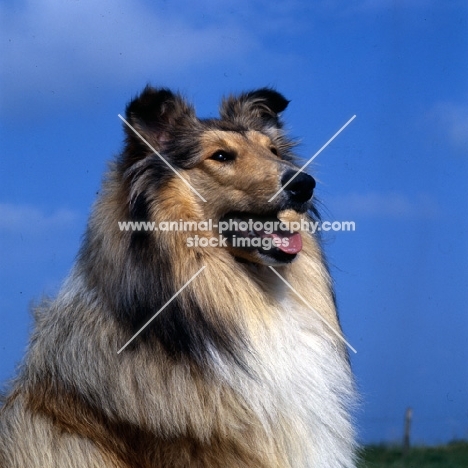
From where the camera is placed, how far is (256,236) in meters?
4.70

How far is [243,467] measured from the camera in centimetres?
436

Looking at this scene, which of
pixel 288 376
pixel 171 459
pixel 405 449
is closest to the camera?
pixel 171 459

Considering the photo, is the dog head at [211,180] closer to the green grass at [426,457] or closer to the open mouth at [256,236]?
the open mouth at [256,236]

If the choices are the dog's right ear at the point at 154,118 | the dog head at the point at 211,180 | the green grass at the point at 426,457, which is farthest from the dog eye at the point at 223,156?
the green grass at the point at 426,457

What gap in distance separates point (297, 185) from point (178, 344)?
1.15 metres

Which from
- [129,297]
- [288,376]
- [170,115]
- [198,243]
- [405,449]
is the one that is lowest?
[405,449]

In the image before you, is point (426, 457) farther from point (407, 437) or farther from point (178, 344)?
point (178, 344)

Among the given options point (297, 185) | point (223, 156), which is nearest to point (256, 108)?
point (223, 156)

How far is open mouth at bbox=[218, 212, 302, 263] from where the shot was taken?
184 inches

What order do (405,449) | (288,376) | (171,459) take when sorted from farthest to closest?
(405,449), (288,376), (171,459)

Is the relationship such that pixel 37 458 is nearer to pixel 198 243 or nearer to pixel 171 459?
pixel 171 459

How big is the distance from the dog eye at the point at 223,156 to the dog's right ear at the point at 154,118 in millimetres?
296

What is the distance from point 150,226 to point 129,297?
0.42 meters

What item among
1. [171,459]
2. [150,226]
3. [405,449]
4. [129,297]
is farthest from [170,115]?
[405,449]
